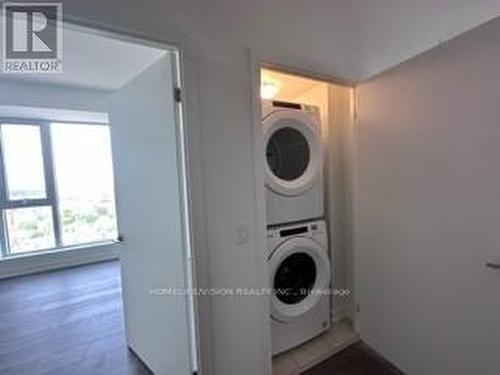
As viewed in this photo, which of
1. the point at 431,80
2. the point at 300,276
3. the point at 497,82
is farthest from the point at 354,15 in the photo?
the point at 300,276

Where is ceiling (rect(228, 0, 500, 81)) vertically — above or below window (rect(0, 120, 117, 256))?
above

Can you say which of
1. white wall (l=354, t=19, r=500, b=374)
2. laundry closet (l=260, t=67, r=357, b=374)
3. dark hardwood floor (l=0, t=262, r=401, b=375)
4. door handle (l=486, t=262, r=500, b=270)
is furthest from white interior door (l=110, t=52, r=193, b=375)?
door handle (l=486, t=262, r=500, b=270)

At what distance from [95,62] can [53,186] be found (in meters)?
2.41

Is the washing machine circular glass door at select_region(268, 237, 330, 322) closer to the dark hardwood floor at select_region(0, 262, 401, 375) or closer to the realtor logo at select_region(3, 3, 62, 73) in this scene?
the dark hardwood floor at select_region(0, 262, 401, 375)

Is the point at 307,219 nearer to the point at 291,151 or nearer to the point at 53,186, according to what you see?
the point at 291,151

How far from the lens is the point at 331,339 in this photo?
2236 mm

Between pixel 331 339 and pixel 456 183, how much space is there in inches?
58.5

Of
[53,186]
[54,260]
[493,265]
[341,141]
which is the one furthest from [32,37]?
[54,260]

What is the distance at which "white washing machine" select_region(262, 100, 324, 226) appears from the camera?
192 cm

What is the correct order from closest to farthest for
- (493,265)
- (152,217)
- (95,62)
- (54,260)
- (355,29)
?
(493,265)
(152,217)
(355,29)
(95,62)
(54,260)

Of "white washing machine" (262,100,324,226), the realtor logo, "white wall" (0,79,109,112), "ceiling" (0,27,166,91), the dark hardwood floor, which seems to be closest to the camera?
the realtor logo

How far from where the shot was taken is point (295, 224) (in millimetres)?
2043

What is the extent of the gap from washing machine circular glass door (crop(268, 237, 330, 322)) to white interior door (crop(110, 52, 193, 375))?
63cm

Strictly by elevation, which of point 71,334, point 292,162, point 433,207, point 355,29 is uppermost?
point 355,29
